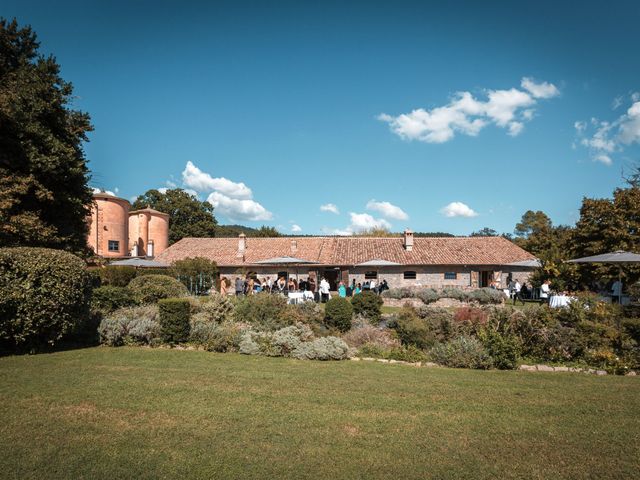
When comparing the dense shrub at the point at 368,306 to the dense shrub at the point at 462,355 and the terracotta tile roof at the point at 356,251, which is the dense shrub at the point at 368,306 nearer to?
the dense shrub at the point at 462,355

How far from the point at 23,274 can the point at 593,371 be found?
12503mm

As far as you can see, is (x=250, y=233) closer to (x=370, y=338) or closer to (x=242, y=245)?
(x=242, y=245)

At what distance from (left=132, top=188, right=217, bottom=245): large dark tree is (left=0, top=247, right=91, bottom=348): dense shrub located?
150ft

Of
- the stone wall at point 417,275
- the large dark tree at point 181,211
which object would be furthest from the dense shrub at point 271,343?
the large dark tree at point 181,211

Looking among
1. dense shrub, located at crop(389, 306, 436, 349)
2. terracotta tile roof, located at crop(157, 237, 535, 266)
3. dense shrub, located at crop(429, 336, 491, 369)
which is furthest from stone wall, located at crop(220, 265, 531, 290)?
dense shrub, located at crop(429, 336, 491, 369)

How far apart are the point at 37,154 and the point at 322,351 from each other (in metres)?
13.0

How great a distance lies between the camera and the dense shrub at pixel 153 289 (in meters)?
14.2

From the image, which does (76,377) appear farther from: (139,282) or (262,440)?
(139,282)

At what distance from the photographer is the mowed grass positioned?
4.44m

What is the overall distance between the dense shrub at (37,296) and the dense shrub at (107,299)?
2.76 metres

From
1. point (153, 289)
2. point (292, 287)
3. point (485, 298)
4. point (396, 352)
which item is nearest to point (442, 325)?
point (396, 352)

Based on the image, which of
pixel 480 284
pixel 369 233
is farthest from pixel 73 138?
pixel 369 233

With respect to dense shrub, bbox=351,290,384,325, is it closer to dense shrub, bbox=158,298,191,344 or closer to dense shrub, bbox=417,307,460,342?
dense shrub, bbox=417,307,460,342

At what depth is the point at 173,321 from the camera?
11.3 m
